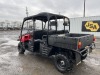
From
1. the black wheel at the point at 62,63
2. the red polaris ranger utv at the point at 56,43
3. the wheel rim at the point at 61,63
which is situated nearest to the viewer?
the red polaris ranger utv at the point at 56,43

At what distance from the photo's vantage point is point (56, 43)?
13.9 ft

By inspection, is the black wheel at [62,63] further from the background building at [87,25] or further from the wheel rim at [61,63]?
the background building at [87,25]

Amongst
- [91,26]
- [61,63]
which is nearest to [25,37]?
[61,63]

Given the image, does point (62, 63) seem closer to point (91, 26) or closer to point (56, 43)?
point (56, 43)

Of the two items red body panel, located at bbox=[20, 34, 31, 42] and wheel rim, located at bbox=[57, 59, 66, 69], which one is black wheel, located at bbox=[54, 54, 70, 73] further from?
red body panel, located at bbox=[20, 34, 31, 42]

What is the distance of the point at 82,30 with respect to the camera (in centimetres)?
1722

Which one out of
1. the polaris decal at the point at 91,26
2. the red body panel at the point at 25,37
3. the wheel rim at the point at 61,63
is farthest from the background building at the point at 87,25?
the wheel rim at the point at 61,63

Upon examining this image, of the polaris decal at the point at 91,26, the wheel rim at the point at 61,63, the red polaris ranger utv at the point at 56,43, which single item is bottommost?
the wheel rim at the point at 61,63

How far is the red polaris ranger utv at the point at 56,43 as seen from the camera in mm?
3848

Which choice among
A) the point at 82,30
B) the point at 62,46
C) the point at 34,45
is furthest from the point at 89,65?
the point at 82,30

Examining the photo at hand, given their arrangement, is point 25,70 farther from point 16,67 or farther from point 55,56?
point 55,56

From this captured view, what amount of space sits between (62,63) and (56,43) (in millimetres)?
830

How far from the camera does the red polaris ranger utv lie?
3848mm

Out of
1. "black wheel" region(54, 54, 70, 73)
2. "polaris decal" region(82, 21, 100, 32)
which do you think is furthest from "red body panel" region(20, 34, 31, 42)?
"polaris decal" region(82, 21, 100, 32)
